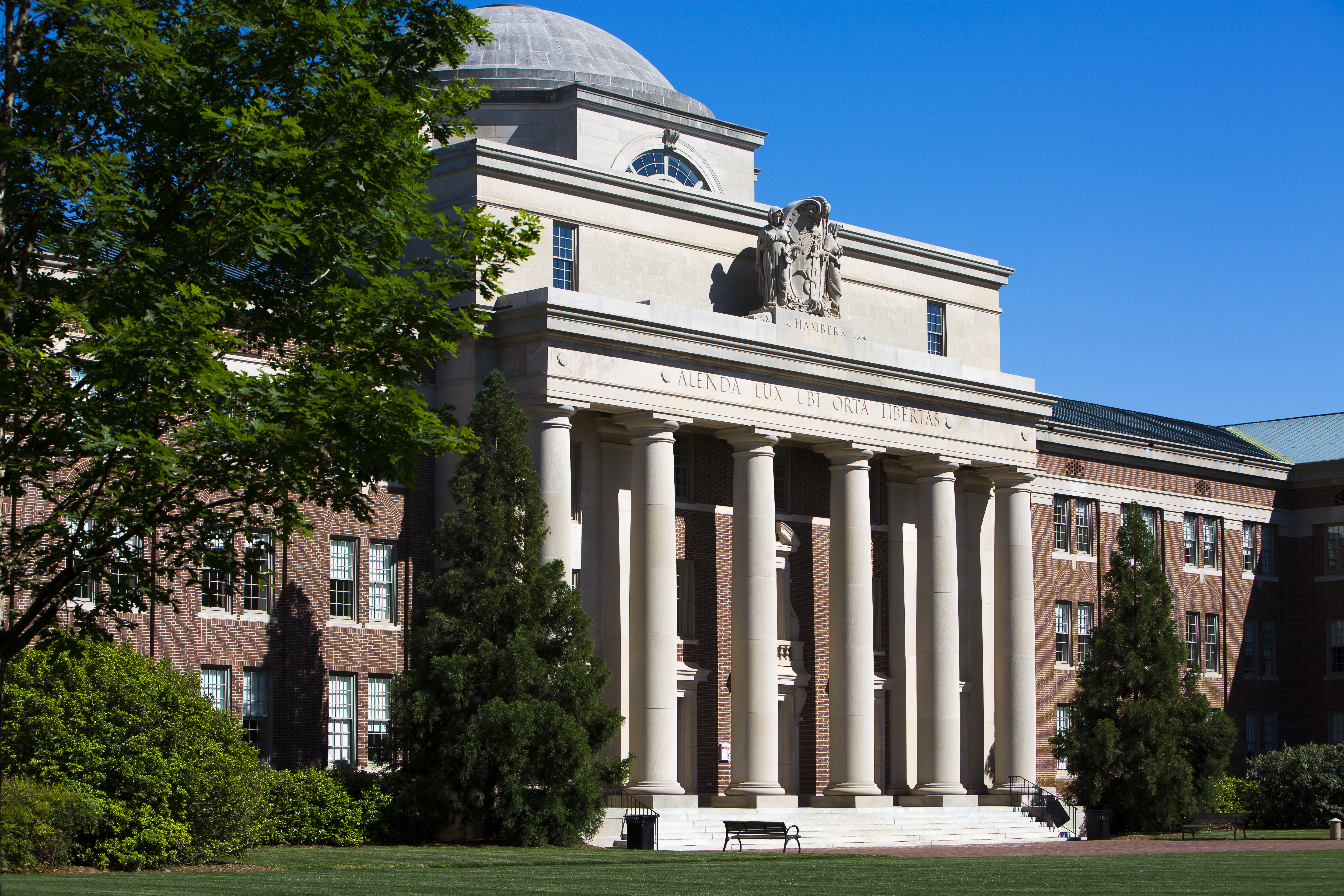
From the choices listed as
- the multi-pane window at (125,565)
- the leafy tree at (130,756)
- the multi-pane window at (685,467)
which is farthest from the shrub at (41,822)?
the multi-pane window at (685,467)

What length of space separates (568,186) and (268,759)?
17.6 meters

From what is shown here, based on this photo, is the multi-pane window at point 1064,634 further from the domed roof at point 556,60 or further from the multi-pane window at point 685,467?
the domed roof at point 556,60

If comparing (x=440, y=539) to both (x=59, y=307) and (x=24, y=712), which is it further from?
(x=59, y=307)

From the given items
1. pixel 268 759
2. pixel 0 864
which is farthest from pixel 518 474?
pixel 0 864

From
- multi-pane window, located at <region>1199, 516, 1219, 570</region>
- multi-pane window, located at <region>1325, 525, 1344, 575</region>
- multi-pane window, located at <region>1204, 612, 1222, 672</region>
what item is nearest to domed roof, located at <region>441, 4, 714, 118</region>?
multi-pane window, located at <region>1199, 516, 1219, 570</region>

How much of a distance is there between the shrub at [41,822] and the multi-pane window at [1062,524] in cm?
4059

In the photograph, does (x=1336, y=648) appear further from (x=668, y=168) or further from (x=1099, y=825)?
(x=668, y=168)

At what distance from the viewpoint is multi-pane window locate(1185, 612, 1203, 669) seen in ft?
218

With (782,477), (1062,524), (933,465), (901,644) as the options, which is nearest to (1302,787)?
(1062,524)

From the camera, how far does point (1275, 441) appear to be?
78.4m

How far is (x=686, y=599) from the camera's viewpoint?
50562mm

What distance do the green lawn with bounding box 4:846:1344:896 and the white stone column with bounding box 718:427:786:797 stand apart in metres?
8.89

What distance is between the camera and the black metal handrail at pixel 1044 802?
53.1m

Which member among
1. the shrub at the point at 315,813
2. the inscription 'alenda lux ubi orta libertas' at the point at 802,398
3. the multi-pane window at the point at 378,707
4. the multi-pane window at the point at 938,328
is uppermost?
the multi-pane window at the point at 938,328
